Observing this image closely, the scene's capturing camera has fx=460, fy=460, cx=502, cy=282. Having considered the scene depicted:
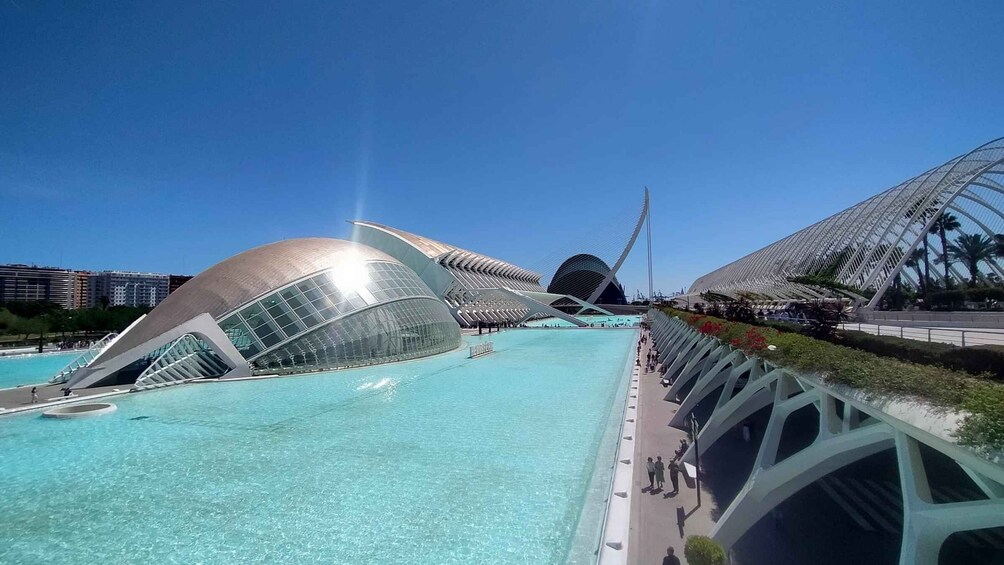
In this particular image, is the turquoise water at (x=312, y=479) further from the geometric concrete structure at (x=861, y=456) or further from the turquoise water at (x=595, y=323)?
the turquoise water at (x=595, y=323)

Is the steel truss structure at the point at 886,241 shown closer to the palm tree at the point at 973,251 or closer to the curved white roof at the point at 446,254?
the palm tree at the point at 973,251

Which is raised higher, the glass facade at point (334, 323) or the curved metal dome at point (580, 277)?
the curved metal dome at point (580, 277)

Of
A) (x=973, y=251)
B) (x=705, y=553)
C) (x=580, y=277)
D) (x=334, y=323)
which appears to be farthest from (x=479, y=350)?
(x=580, y=277)

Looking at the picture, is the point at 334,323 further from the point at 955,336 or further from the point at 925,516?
the point at 955,336

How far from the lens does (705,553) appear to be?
489 cm

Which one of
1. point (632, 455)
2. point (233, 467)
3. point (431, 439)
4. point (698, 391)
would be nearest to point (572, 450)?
point (632, 455)

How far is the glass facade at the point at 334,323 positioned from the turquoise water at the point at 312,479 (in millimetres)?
4433

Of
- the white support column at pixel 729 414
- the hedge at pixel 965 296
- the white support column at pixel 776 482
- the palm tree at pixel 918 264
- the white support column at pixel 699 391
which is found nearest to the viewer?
the white support column at pixel 776 482

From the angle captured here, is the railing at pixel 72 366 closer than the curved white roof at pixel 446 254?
Yes

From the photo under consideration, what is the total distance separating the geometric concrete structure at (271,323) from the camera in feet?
61.3

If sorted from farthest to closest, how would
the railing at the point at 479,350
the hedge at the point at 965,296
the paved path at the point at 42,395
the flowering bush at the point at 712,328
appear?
1. the hedge at the point at 965,296
2. the railing at the point at 479,350
3. the paved path at the point at 42,395
4. the flowering bush at the point at 712,328

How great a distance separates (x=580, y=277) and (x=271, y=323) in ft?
275

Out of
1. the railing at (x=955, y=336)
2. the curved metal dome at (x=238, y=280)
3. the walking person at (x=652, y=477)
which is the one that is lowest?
the walking person at (x=652, y=477)

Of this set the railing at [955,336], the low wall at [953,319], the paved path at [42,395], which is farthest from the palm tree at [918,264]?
the paved path at [42,395]
